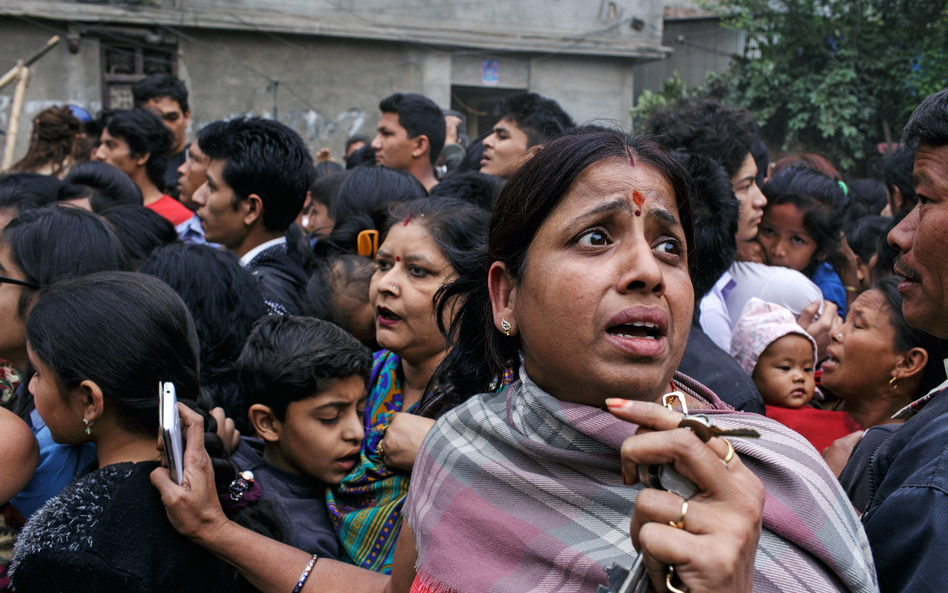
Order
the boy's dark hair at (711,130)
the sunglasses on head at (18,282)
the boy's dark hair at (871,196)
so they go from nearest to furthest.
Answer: the sunglasses on head at (18,282) → the boy's dark hair at (711,130) → the boy's dark hair at (871,196)

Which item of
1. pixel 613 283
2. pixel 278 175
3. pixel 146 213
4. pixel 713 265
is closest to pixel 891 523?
pixel 613 283

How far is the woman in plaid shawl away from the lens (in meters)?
1.26

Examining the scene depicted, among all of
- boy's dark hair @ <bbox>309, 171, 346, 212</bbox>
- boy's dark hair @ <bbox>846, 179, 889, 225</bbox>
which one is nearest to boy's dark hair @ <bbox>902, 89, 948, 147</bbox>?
boy's dark hair @ <bbox>309, 171, 346, 212</bbox>

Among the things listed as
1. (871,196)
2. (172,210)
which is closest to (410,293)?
(172,210)

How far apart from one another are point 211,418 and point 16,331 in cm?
88

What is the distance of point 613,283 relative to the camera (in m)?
1.38

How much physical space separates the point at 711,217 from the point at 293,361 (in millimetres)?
1586

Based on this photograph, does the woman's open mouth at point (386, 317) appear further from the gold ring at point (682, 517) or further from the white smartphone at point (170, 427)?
the gold ring at point (682, 517)

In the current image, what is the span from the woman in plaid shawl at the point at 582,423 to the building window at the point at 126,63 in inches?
588

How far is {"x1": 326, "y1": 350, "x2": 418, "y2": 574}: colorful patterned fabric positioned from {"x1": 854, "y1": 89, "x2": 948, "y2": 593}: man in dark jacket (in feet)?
4.49

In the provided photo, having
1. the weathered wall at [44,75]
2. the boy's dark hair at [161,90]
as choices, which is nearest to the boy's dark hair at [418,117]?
the boy's dark hair at [161,90]

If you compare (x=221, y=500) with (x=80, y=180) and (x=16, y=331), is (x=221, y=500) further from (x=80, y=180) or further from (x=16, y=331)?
(x=80, y=180)

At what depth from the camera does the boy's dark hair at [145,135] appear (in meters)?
5.64

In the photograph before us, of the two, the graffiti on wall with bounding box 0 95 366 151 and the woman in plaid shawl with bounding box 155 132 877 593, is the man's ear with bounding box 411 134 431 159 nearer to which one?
the woman in plaid shawl with bounding box 155 132 877 593
